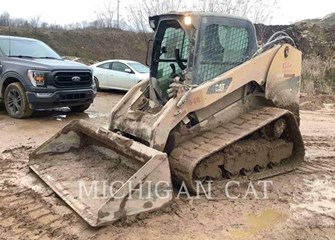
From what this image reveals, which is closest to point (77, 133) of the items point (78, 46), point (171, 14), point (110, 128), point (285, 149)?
point (110, 128)

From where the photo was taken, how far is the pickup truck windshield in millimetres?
9570

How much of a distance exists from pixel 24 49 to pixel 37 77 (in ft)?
4.82

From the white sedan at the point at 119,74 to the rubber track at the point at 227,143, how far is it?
29.2ft

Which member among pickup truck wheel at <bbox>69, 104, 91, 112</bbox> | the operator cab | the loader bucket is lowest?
pickup truck wheel at <bbox>69, 104, 91, 112</bbox>

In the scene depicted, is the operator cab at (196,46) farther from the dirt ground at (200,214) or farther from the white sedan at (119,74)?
the white sedan at (119,74)

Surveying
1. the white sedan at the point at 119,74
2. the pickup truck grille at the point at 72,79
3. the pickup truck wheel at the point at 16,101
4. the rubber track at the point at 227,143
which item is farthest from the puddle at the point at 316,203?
the white sedan at the point at 119,74

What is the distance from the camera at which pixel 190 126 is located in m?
5.14

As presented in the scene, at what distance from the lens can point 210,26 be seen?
5176mm

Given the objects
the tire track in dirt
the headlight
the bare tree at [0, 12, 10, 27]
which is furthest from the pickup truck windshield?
the bare tree at [0, 12, 10, 27]

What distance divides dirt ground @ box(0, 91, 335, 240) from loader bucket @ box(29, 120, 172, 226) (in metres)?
0.12

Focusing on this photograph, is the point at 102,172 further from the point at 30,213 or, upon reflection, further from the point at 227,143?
the point at 227,143

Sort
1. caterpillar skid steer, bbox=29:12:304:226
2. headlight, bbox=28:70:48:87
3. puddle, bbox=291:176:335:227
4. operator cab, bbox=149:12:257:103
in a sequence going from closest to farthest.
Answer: puddle, bbox=291:176:335:227
caterpillar skid steer, bbox=29:12:304:226
operator cab, bbox=149:12:257:103
headlight, bbox=28:70:48:87

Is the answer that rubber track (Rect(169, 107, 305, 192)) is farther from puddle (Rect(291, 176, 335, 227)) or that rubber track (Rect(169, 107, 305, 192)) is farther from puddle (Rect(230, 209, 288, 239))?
puddle (Rect(230, 209, 288, 239))

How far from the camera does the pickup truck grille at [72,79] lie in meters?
8.89
